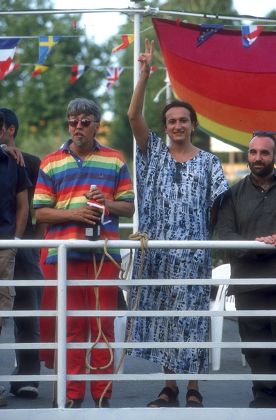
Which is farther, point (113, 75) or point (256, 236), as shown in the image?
point (113, 75)

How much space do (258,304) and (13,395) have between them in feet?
6.07

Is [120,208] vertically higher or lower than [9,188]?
lower

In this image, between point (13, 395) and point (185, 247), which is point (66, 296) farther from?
point (13, 395)

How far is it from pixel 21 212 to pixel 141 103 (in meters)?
1.13

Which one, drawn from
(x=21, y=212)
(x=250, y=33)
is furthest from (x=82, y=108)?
(x=250, y=33)

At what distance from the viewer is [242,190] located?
7219mm

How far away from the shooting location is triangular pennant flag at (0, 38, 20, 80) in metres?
11.3

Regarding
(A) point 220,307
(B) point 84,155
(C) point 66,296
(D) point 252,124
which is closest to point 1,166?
(B) point 84,155

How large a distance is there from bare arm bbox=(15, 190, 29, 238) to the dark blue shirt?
3 centimetres

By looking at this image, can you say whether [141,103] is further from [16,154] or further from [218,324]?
[218,324]

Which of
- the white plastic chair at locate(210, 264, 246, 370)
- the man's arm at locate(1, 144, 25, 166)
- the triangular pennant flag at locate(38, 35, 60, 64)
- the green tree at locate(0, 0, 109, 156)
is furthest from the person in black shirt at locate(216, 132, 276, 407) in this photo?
the green tree at locate(0, 0, 109, 156)

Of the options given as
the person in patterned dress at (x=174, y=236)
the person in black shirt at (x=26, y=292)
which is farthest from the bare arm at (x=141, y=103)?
the person in black shirt at (x=26, y=292)

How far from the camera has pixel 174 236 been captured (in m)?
7.05

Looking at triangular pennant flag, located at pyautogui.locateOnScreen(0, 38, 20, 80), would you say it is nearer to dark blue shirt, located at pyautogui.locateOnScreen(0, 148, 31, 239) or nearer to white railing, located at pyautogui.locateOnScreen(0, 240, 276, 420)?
dark blue shirt, located at pyautogui.locateOnScreen(0, 148, 31, 239)
